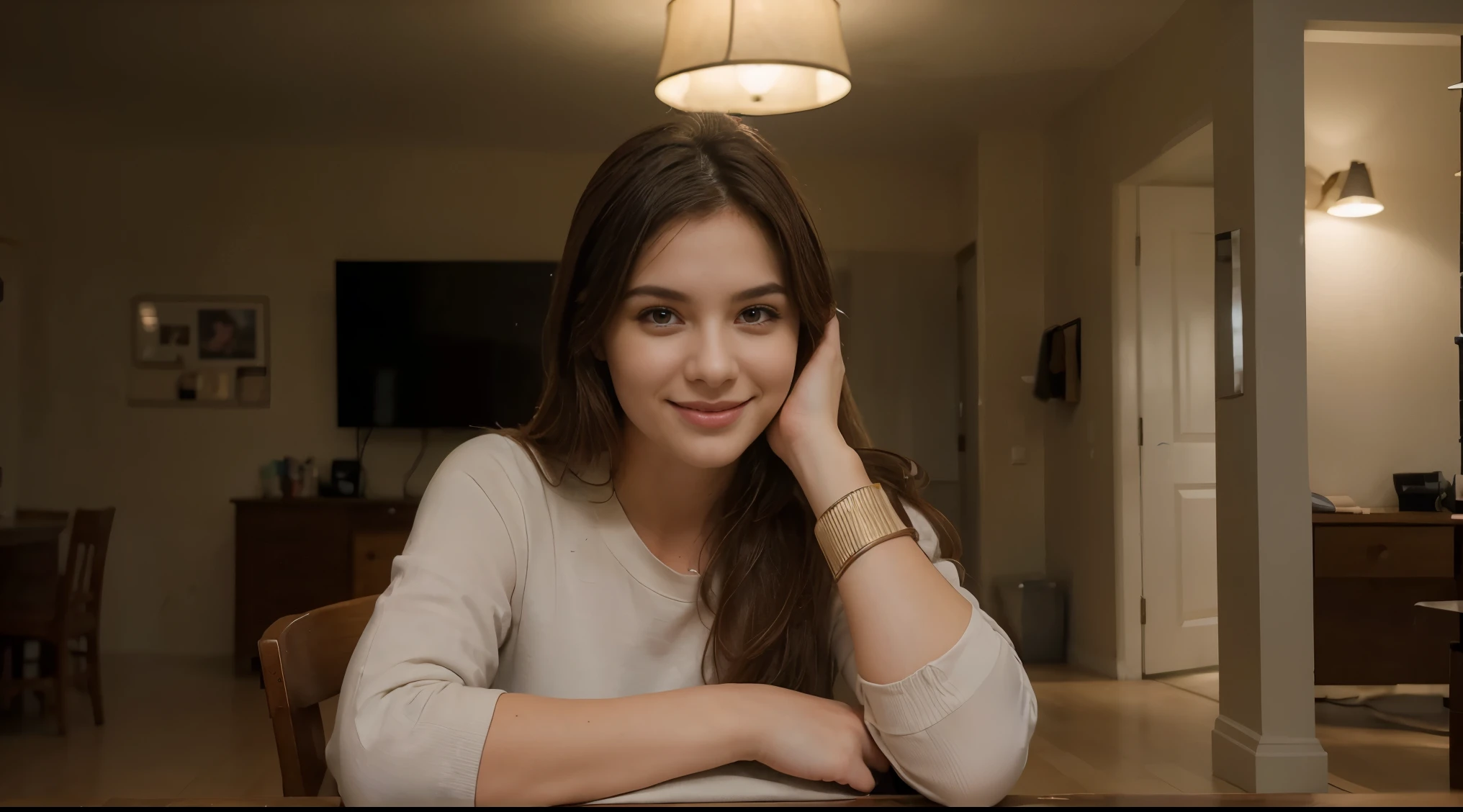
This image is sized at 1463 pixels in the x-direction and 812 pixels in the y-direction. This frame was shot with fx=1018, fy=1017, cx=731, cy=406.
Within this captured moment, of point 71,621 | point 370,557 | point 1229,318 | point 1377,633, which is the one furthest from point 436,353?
point 1377,633

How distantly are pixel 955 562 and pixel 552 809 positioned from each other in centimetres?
59

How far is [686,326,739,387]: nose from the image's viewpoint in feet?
2.61

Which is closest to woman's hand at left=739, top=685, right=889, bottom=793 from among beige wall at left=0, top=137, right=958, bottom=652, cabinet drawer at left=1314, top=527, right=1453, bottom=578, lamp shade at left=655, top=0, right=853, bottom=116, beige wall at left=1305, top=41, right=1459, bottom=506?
lamp shade at left=655, top=0, right=853, bottom=116

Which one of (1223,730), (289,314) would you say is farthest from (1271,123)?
(289,314)

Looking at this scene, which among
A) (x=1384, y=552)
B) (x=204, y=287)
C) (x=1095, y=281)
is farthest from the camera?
(x=204, y=287)

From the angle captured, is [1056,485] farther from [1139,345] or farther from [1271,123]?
[1271,123]

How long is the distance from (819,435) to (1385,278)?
427cm

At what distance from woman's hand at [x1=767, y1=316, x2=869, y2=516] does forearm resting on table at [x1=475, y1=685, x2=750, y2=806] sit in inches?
9.2

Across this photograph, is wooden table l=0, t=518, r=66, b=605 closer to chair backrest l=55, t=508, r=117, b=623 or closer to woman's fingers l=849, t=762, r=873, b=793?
chair backrest l=55, t=508, r=117, b=623

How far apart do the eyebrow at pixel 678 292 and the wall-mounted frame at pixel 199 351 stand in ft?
17.4

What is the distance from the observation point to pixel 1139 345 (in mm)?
4391

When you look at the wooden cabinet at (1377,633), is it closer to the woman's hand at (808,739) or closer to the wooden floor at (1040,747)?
the wooden floor at (1040,747)

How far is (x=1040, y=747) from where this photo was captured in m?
3.31

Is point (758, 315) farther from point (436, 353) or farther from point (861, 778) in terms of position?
point (436, 353)
